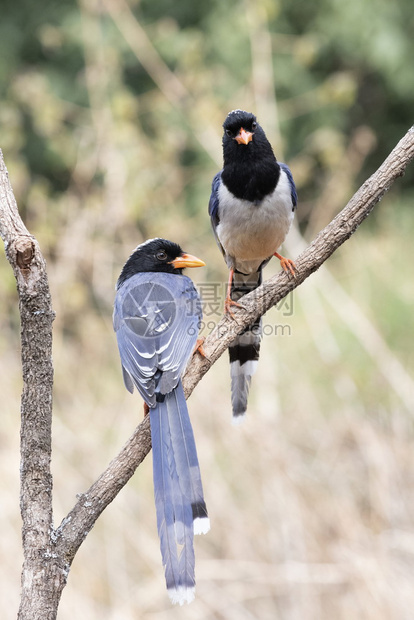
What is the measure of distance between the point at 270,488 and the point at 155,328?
2720mm

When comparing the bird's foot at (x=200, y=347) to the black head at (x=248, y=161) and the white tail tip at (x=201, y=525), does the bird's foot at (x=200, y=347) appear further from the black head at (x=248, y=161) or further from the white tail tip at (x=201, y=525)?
the black head at (x=248, y=161)

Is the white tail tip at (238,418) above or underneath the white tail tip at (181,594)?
above

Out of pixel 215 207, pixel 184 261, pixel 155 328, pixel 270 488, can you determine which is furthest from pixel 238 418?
pixel 270 488

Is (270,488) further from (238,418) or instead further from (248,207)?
(248,207)

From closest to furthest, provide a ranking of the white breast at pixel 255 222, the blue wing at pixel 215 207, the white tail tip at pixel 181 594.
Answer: the white tail tip at pixel 181 594 < the white breast at pixel 255 222 < the blue wing at pixel 215 207

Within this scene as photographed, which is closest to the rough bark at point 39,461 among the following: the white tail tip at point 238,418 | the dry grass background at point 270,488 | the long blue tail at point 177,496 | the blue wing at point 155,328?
the long blue tail at point 177,496

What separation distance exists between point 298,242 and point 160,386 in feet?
15.0

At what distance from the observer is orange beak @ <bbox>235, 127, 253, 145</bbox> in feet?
13.5

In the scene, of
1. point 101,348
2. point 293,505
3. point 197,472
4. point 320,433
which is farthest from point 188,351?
point 101,348

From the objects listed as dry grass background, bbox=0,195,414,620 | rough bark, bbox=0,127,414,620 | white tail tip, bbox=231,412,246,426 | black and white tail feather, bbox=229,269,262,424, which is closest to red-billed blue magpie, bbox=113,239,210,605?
rough bark, bbox=0,127,414,620

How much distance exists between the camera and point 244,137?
13.5ft

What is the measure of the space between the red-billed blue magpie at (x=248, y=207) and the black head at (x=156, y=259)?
0.33m

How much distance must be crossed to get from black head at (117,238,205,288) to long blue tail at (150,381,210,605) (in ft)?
4.49

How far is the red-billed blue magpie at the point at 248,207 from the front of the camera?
168 inches
